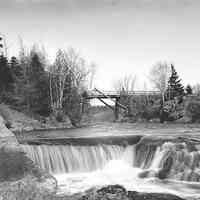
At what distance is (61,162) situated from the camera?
1473 centimetres

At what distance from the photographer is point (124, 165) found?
15055 millimetres

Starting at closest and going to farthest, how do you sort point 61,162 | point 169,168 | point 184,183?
point 184,183 < point 169,168 < point 61,162

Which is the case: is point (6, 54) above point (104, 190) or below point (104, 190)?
above

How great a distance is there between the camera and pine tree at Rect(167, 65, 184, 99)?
5741cm

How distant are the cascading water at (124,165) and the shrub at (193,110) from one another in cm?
3227

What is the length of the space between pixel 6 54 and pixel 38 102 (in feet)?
37.7

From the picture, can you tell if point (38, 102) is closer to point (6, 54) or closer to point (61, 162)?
point (6, 54)

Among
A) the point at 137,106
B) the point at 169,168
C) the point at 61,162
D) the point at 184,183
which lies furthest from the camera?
the point at 137,106

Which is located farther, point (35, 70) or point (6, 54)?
point (6, 54)

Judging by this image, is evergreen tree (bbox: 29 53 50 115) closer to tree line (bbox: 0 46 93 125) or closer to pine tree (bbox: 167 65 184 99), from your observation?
tree line (bbox: 0 46 93 125)

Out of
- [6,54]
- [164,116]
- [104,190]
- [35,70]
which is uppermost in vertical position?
[6,54]

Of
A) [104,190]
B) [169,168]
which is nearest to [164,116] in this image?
[169,168]

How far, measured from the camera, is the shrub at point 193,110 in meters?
45.5

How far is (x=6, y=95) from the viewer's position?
3962 cm
